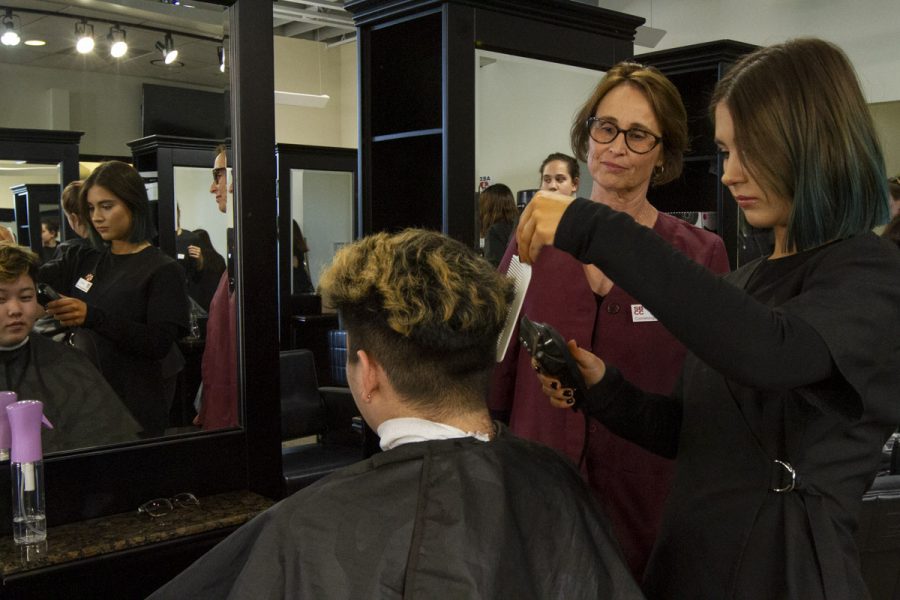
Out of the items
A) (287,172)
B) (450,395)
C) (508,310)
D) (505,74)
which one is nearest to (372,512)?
(450,395)

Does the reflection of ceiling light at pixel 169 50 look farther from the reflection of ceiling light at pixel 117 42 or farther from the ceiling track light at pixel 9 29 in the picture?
the ceiling track light at pixel 9 29

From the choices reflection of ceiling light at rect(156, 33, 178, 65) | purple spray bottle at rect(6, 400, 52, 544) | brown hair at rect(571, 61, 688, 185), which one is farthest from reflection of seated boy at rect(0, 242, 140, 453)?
brown hair at rect(571, 61, 688, 185)

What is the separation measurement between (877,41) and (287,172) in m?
4.25

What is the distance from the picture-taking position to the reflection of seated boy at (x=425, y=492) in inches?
A: 46.7

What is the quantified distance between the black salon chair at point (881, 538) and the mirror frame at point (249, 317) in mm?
1494

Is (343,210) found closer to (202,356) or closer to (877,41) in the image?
(877,41)

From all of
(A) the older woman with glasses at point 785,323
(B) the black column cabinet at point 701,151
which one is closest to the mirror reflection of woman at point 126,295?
(A) the older woman with glasses at point 785,323

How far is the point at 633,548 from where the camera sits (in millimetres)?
1794

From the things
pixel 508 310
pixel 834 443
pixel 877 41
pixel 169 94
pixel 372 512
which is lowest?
pixel 372 512

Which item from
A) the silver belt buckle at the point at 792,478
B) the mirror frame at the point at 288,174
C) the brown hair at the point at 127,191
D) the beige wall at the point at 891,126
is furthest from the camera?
the mirror frame at the point at 288,174

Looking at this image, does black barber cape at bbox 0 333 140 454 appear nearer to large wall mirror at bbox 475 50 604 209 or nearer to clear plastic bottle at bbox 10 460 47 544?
clear plastic bottle at bbox 10 460 47 544

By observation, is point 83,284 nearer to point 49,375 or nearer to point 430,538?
point 49,375

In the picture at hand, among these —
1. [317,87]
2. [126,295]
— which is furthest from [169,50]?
[317,87]

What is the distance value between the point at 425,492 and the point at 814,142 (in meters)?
0.69
